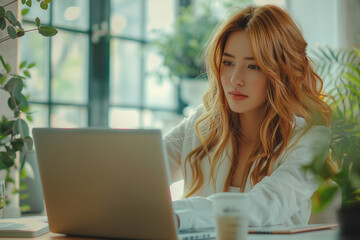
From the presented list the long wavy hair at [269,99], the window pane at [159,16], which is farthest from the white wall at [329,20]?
the long wavy hair at [269,99]

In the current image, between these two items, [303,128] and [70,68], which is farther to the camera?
[70,68]

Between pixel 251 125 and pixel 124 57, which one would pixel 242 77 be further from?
pixel 124 57

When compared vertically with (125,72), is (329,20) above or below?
above

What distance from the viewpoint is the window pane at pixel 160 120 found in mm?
3654

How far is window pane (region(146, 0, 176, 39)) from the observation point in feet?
12.3

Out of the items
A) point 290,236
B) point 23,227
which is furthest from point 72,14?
point 290,236

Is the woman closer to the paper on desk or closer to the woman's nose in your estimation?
the woman's nose

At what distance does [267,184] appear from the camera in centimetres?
140

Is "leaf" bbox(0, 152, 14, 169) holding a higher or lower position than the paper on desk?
higher

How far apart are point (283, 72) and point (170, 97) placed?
2.15 metres

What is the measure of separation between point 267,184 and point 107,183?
551 millimetres

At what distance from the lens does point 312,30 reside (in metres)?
4.10

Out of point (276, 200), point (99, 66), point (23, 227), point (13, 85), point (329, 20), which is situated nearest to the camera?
point (23, 227)

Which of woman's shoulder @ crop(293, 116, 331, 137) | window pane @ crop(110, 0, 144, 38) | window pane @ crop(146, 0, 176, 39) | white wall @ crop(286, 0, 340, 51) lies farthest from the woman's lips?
white wall @ crop(286, 0, 340, 51)
